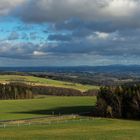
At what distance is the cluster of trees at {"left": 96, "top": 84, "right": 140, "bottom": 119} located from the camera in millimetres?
93688

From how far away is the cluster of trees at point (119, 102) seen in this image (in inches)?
3688

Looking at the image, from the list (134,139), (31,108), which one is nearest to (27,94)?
(31,108)

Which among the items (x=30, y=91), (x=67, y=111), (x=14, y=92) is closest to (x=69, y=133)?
(x=67, y=111)

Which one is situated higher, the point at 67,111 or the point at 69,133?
the point at 69,133

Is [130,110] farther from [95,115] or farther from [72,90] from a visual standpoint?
[72,90]

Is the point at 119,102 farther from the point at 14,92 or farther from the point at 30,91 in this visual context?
the point at 14,92

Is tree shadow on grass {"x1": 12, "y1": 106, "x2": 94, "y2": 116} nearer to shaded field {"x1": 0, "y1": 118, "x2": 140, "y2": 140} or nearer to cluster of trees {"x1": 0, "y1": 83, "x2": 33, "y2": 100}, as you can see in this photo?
shaded field {"x1": 0, "y1": 118, "x2": 140, "y2": 140}

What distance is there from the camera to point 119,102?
97125 mm

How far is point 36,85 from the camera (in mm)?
169750

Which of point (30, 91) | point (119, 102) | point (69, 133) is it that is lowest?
point (30, 91)

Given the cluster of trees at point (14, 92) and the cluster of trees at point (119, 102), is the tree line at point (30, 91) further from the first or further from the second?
the cluster of trees at point (119, 102)

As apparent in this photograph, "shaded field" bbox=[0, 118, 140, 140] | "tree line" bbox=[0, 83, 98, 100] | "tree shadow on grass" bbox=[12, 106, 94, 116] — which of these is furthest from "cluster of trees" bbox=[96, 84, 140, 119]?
"tree line" bbox=[0, 83, 98, 100]

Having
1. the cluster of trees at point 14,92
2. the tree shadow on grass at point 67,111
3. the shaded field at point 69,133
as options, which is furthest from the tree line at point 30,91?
the shaded field at point 69,133

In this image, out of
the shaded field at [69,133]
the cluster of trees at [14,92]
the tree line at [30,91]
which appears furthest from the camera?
the tree line at [30,91]
